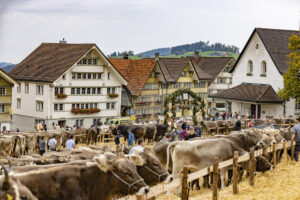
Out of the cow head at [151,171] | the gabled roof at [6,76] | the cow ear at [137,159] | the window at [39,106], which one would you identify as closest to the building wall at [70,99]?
the window at [39,106]

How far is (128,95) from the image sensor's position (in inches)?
2517

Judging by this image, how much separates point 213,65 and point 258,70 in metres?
27.8

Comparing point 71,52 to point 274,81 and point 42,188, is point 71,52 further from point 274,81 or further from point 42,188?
point 42,188

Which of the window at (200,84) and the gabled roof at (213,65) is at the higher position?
the gabled roof at (213,65)

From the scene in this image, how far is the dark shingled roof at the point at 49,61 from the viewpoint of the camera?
5394 centimetres

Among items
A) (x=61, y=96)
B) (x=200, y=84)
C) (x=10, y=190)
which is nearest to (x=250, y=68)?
(x=200, y=84)

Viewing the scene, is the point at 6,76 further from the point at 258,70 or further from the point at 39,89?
the point at 258,70

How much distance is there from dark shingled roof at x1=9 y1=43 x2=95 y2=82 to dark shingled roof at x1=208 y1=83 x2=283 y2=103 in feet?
57.0

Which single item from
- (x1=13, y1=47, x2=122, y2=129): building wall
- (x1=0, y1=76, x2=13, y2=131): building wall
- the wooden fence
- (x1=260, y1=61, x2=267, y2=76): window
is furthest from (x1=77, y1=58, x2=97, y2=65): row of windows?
the wooden fence

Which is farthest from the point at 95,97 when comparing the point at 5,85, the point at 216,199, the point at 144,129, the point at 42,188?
the point at 42,188

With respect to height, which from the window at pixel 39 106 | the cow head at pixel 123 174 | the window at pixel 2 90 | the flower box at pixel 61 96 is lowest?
the cow head at pixel 123 174

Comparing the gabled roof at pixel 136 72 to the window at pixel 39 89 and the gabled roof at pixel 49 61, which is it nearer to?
the gabled roof at pixel 49 61

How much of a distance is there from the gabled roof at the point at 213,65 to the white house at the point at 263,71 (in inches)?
843

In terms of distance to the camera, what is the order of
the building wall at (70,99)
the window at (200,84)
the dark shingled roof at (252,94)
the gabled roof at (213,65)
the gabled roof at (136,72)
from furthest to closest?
the gabled roof at (213,65) < the window at (200,84) < the gabled roof at (136,72) < the dark shingled roof at (252,94) < the building wall at (70,99)
